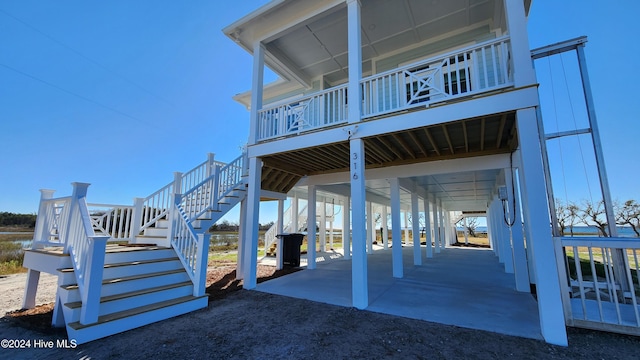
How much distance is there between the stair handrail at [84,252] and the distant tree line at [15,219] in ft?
90.7

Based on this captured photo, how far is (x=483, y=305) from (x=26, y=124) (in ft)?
55.7

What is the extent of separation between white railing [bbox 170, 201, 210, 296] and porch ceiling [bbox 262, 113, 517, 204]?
2.43 m

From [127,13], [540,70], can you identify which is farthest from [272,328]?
[127,13]

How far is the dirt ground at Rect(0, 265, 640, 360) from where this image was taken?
2.71m

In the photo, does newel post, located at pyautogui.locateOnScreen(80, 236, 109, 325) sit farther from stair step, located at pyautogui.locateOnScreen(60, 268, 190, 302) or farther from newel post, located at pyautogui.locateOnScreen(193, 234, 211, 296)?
newel post, located at pyautogui.locateOnScreen(193, 234, 211, 296)

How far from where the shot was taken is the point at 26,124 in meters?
9.99

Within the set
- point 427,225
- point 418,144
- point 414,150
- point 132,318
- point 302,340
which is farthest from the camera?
point 427,225

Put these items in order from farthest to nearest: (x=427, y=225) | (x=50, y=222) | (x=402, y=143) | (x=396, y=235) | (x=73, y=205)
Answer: (x=427, y=225), (x=396, y=235), (x=402, y=143), (x=50, y=222), (x=73, y=205)

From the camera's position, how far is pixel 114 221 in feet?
19.8

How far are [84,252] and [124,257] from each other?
953mm

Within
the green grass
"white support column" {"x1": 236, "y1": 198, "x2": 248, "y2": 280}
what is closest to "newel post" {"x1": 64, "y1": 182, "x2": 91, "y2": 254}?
"white support column" {"x1": 236, "y1": 198, "x2": 248, "y2": 280}

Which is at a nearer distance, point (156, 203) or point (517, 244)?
point (517, 244)

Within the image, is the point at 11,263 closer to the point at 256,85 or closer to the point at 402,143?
the point at 256,85

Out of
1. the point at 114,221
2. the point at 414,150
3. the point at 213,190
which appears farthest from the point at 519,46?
the point at 114,221
